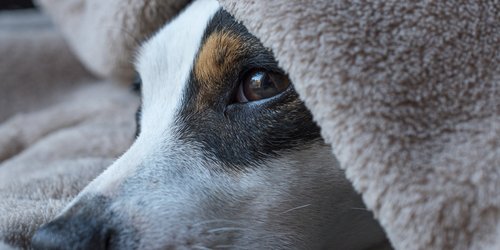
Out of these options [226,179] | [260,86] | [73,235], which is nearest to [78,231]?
[73,235]

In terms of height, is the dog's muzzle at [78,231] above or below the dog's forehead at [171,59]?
below

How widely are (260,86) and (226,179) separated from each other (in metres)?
0.16

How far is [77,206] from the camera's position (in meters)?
0.91

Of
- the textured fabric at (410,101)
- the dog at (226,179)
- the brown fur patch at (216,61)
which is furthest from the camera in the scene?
the brown fur patch at (216,61)

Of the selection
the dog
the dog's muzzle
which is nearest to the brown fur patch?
the dog

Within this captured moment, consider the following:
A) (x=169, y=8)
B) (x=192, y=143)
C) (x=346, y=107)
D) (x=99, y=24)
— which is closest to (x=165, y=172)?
(x=192, y=143)

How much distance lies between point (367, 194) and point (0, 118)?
5.09 ft

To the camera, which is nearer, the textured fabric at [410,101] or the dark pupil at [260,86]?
the textured fabric at [410,101]

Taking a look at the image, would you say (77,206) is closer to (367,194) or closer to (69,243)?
(69,243)

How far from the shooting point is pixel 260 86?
3.24 feet

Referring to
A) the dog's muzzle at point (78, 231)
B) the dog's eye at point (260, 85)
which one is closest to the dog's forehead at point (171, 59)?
the dog's eye at point (260, 85)

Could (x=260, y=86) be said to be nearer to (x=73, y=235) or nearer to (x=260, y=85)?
(x=260, y=85)

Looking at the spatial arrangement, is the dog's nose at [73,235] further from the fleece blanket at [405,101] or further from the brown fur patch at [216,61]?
the brown fur patch at [216,61]

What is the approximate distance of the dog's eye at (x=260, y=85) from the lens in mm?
972
